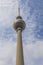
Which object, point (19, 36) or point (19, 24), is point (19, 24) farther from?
point (19, 36)

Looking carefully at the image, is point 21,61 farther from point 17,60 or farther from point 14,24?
point 14,24

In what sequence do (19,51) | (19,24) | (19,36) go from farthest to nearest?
(19,24), (19,36), (19,51)

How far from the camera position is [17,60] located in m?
53.4

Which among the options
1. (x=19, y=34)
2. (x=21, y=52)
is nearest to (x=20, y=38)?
(x=19, y=34)

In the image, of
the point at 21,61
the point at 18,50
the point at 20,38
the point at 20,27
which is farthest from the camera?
the point at 20,27

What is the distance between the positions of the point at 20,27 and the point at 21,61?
1495 cm

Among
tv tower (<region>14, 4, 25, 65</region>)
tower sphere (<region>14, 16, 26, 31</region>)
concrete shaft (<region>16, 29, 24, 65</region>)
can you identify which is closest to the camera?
concrete shaft (<region>16, 29, 24, 65</region>)

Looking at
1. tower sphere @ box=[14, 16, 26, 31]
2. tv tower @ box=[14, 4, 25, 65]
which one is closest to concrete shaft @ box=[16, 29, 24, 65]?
tv tower @ box=[14, 4, 25, 65]

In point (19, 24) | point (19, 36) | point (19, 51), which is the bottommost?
point (19, 51)

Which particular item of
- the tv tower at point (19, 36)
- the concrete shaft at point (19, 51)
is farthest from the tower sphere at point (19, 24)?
the concrete shaft at point (19, 51)

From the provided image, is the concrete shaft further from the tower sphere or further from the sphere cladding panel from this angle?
the sphere cladding panel

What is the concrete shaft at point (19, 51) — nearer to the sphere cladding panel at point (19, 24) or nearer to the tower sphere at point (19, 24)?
the tower sphere at point (19, 24)

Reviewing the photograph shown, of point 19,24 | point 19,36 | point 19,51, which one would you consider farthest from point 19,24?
point 19,51

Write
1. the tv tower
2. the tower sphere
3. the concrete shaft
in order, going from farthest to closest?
the tower sphere
the tv tower
the concrete shaft
